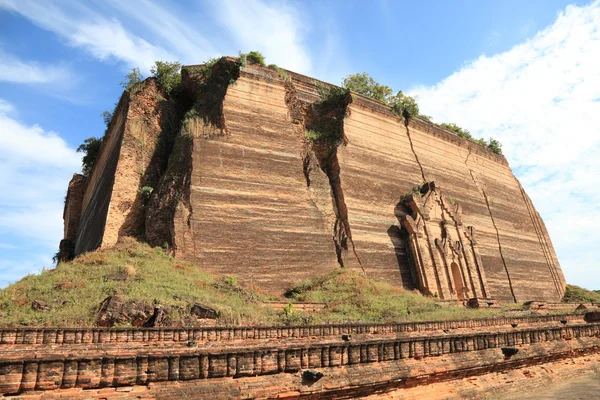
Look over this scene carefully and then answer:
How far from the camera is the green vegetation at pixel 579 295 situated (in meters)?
32.2

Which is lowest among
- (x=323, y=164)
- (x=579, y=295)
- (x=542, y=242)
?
(x=579, y=295)

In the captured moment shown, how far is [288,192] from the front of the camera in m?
20.6

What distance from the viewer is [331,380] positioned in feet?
16.1

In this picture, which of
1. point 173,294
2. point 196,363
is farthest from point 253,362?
point 173,294

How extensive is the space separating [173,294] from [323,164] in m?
13.0

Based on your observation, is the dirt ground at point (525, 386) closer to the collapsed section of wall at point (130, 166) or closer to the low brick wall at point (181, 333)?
the low brick wall at point (181, 333)

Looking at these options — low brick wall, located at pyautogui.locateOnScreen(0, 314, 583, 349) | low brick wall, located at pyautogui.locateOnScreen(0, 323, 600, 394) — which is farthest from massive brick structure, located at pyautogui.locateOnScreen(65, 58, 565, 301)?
low brick wall, located at pyautogui.locateOnScreen(0, 323, 600, 394)

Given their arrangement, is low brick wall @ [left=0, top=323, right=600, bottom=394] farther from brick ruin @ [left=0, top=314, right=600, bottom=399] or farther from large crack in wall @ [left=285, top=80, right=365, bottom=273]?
large crack in wall @ [left=285, top=80, right=365, bottom=273]

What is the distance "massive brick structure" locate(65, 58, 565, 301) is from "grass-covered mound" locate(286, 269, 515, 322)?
0.94 meters

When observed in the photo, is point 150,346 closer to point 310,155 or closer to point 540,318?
point 540,318

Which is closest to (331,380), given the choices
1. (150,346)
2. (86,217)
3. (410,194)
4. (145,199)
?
(150,346)

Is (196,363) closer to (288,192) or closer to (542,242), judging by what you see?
(288,192)

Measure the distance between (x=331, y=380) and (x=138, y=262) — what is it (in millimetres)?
11925

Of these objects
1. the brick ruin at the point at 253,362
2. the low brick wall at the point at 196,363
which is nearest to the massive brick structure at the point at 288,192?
the brick ruin at the point at 253,362
